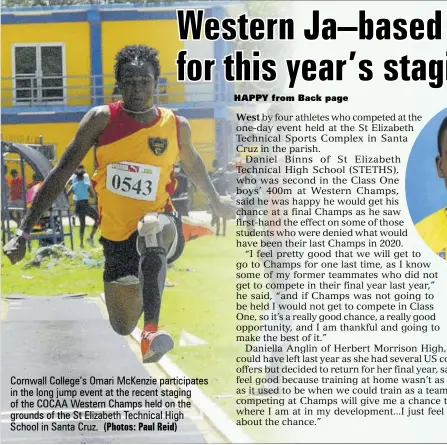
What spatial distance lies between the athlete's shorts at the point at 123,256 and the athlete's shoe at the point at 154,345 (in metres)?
0.30

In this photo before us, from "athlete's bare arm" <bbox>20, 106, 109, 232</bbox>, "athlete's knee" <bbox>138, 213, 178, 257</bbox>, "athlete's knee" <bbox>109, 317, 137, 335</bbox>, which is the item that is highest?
"athlete's bare arm" <bbox>20, 106, 109, 232</bbox>

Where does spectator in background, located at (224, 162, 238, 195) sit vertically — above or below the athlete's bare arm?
below

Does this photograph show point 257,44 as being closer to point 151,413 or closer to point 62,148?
point 62,148

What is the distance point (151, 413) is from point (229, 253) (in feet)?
2.83

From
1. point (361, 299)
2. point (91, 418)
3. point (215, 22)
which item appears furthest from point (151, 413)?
point (215, 22)

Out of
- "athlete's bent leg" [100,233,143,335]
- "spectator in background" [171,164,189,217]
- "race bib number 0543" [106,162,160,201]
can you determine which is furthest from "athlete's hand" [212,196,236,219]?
"athlete's bent leg" [100,233,143,335]

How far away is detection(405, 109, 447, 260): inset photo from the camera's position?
12.2 metres

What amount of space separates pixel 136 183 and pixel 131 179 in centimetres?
3

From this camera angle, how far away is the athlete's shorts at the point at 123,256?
12188 millimetres

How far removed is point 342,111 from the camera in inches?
476

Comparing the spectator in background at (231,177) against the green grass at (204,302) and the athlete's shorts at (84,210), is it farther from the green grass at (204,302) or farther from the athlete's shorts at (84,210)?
the athlete's shorts at (84,210)

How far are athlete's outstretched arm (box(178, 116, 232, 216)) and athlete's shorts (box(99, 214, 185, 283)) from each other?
0.20 m

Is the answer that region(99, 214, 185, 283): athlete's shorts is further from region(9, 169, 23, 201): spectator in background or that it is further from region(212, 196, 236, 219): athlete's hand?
region(9, 169, 23, 201): spectator in background

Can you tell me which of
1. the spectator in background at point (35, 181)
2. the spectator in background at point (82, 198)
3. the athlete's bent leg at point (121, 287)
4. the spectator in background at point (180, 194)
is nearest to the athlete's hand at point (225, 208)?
the spectator in background at point (180, 194)
